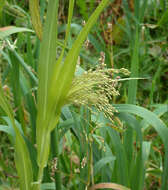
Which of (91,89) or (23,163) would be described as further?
(23,163)

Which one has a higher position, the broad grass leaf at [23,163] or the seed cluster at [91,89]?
the seed cluster at [91,89]

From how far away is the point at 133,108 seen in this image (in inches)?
38.7

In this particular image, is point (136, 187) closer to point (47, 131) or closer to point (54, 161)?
point (54, 161)

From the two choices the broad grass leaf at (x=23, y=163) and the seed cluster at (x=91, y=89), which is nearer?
the seed cluster at (x=91, y=89)

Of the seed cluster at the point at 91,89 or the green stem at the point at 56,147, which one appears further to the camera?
the green stem at the point at 56,147

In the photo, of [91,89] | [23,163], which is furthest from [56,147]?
[91,89]

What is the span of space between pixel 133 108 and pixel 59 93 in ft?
1.12

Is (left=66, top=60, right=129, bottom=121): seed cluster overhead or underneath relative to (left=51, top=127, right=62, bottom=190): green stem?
overhead

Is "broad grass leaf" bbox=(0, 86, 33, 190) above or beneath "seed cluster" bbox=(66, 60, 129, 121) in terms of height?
beneath

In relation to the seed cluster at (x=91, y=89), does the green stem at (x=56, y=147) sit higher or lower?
lower

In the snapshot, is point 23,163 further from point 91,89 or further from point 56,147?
point 91,89

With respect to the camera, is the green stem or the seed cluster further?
the green stem

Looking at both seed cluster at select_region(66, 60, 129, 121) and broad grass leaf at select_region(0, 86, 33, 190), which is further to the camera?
broad grass leaf at select_region(0, 86, 33, 190)

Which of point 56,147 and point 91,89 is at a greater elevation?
point 91,89
